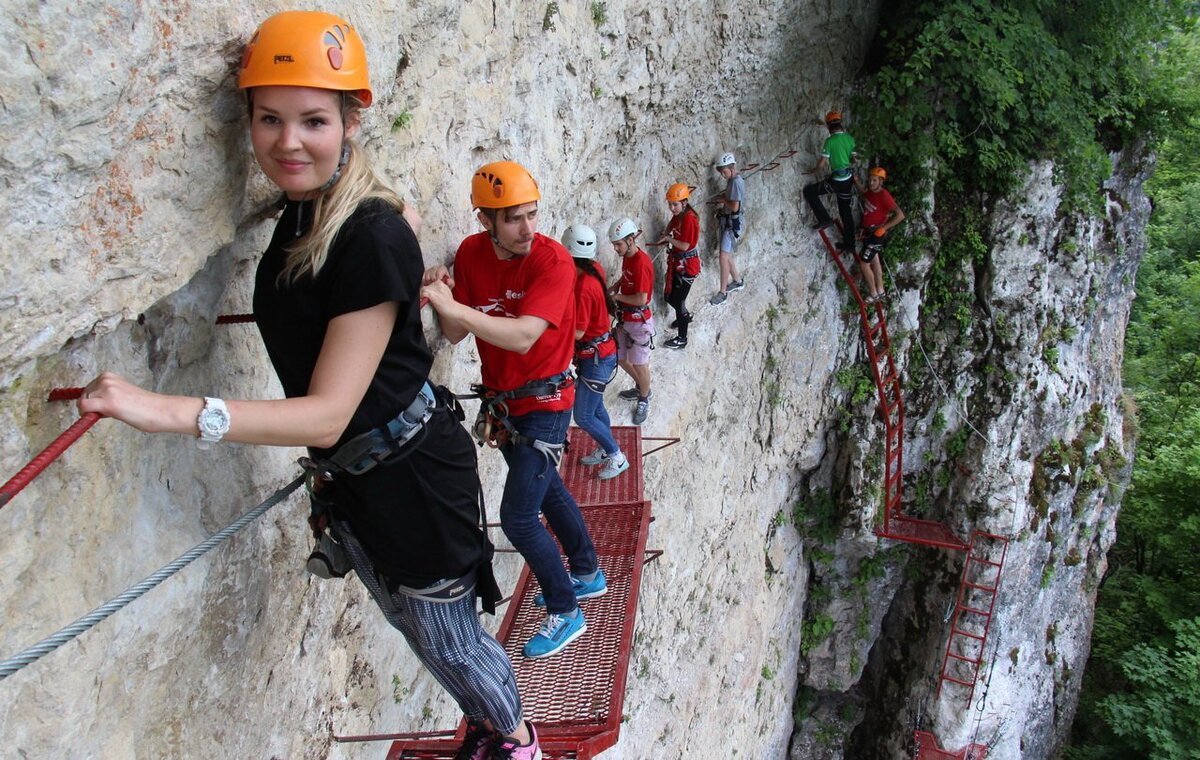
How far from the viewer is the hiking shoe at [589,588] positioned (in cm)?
451

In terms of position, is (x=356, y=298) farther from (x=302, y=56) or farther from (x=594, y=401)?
(x=594, y=401)

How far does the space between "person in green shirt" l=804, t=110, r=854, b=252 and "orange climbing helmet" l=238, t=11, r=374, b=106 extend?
8839mm

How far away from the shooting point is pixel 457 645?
292 cm

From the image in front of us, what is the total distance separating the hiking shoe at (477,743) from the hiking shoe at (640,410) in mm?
5228

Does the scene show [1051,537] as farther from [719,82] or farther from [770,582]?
[719,82]

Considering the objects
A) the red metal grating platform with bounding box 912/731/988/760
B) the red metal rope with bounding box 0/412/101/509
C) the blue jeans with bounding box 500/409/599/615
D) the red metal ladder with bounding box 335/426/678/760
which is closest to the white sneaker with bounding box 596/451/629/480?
the red metal ladder with bounding box 335/426/678/760

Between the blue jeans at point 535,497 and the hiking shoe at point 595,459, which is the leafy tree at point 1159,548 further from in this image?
the blue jeans at point 535,497

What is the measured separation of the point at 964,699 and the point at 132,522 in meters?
12.3

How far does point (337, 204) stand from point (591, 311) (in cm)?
336

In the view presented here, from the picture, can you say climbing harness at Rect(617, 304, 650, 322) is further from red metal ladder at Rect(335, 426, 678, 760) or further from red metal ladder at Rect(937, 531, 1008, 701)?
red metal ladder at Rect(937, 531, 1008, 701)

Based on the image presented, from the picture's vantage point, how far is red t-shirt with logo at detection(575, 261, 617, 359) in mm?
5082

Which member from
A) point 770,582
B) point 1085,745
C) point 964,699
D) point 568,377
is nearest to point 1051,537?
point 964,699

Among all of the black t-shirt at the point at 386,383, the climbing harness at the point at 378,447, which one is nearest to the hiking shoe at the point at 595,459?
the black t-shirt at the point at 386,383

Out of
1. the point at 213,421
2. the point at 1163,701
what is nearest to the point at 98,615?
the point at 213,421
